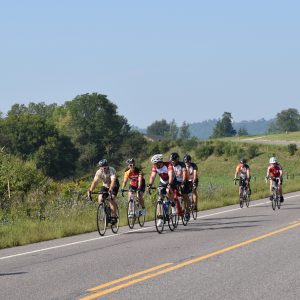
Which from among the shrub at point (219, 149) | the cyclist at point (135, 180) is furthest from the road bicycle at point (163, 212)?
the shrub at point (219, 149)

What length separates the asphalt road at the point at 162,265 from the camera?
9188 mm

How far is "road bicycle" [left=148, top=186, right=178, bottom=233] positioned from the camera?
56.4 ft

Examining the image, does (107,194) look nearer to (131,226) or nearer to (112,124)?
(131,226)

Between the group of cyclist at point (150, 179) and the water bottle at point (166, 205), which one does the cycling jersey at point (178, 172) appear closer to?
the group of cyclist at point (150, 179)

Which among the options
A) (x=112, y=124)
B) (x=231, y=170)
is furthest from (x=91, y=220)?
(x=112, y=124)

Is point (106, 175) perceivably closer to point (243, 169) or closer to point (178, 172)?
point (178, 172)

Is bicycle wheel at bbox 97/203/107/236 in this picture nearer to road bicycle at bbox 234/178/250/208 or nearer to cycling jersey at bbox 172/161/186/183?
cycling jersey at bbox 172/161/186/183

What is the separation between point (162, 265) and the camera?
37.5 feet

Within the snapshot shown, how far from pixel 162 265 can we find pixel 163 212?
235 inches

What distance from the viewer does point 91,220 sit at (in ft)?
66.7

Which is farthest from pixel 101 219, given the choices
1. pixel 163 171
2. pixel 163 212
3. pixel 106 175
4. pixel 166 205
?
pixel 163 171

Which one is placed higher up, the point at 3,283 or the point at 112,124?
the point at 112,124

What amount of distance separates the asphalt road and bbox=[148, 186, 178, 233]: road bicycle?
11.9 inches

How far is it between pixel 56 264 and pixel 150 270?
192cm
